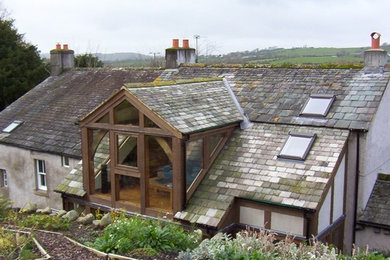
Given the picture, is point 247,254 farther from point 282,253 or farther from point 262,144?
point 262,144

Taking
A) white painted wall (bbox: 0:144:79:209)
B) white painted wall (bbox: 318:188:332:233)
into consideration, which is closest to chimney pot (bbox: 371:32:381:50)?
white painted wall (bbox: 318:188:332:233)

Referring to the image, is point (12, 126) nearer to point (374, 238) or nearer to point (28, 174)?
point (28, 174)

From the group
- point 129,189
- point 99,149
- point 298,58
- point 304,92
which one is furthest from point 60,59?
point 298,58

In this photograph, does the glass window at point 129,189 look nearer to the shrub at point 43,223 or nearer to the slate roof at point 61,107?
the shrub at point 43,223

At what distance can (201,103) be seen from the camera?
14.2 meters

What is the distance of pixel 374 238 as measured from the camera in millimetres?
13344

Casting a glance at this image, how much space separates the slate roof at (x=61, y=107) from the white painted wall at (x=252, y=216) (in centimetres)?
773

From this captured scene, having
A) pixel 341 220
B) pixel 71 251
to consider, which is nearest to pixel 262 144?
pixel 341 220

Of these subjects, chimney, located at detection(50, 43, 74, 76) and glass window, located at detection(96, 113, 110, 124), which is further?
chimney, located at detection(50, 43, 74, 76)

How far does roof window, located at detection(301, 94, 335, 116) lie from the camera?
14.0 metres

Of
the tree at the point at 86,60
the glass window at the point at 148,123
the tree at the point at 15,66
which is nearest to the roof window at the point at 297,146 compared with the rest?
the glass window at the point at 148,123

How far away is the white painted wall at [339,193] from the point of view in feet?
41.6

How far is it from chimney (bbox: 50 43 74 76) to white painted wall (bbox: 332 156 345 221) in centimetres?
1838

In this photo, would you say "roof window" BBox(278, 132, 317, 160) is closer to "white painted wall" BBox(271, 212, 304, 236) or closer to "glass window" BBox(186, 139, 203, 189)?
"white painted wall" BBox(271, 212, 304, 236)
